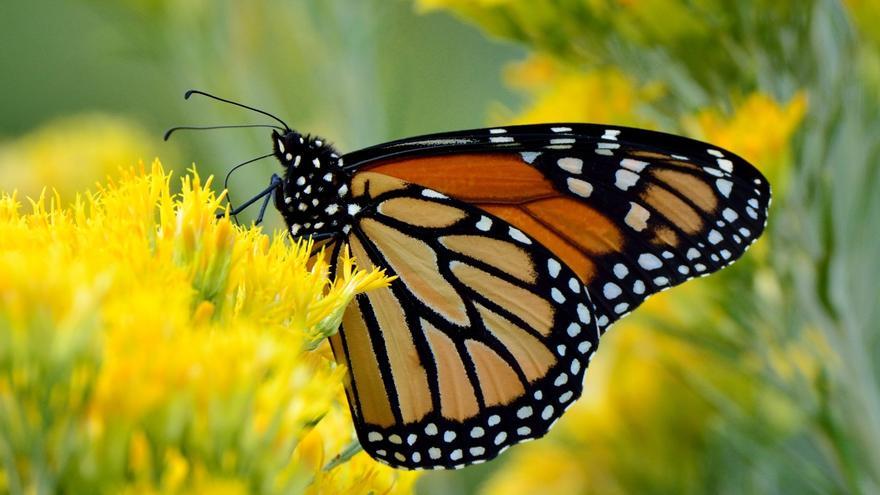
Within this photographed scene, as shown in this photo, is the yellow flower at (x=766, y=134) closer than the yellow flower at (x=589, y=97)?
Yes

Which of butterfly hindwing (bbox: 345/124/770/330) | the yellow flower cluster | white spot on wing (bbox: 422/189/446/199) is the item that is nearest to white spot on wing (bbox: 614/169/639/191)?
butterfly hindwing (bbox: 345/124/770/330)

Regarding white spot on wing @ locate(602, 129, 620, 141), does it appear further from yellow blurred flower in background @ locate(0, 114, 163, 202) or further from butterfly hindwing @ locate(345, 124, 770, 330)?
yellow blurred flower in background @ locate(0, 114, 163, 202)

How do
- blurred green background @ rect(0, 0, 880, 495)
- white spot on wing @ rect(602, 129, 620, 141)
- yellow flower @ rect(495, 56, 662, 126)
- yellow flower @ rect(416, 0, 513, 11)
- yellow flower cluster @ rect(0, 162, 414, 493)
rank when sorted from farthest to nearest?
yellow flower @ rect(495, 56, 662, 126) → yellow flower @ rect(416, 0, 513, 11) → blurred green background @ rect(0, 0, 880, 495) → white spot on wing @ rect(602, 129, 620, 141) → yellow flower cluster @ rect(0, 162, 414, 493)

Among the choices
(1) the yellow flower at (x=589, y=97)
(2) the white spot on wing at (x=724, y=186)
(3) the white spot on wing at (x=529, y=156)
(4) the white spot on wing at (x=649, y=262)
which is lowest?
(4) the white spot on wing at (x=649, y=262)

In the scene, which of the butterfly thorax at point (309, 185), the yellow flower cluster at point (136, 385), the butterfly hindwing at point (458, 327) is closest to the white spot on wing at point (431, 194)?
the butterfly hindwing at point (458, 327)

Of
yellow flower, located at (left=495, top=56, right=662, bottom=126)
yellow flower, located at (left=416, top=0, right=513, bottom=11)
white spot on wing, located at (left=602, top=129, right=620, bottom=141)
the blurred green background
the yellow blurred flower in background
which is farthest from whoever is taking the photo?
the yellow blurred flower in background

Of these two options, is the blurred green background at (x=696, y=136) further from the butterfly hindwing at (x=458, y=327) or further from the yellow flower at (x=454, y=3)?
the butterfly hindwing at (x=458, y=327)
